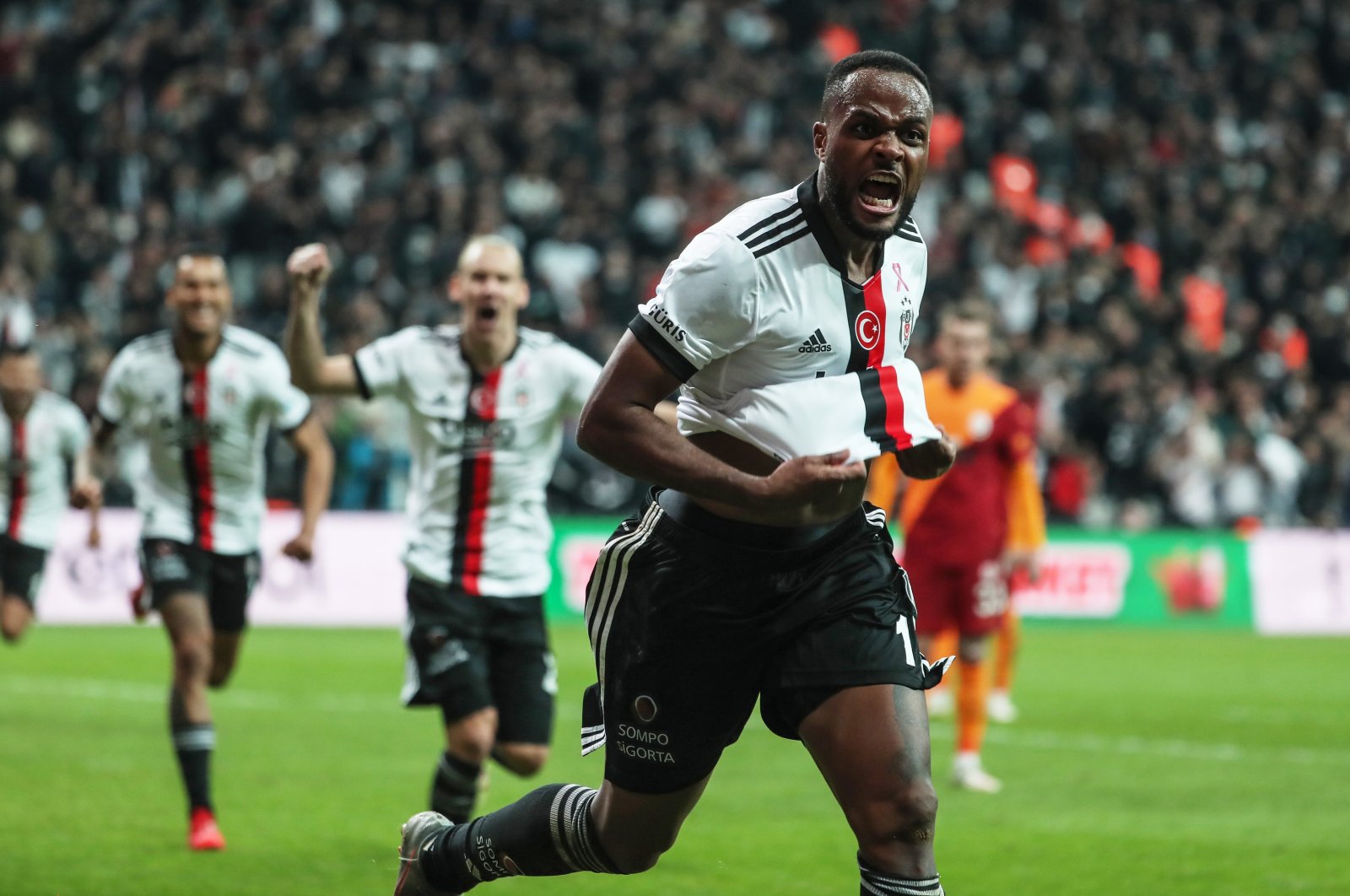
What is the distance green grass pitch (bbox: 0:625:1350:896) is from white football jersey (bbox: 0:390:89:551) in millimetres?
1286

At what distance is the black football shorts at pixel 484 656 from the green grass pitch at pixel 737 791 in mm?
690

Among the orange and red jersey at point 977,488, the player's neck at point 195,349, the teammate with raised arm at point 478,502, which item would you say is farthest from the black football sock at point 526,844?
the orange and red jersey at point 977,488

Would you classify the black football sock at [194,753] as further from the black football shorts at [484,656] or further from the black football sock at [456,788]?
the black football sock at [456,788]

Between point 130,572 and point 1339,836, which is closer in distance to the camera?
point 1339,836

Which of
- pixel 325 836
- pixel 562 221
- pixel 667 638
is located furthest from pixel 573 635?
pixel 667 638

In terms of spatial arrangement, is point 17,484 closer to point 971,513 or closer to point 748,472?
point 971,513

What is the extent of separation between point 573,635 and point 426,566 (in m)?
12.0

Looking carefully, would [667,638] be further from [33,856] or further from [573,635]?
[573,635]

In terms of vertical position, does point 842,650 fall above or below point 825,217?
below

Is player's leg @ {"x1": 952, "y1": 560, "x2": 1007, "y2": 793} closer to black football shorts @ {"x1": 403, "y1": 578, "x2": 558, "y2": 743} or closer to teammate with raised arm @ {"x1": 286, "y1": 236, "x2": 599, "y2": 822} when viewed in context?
teammate with raised arm @ {"x1": 286, "y1": 236, "x2": 599, "y2": 822}

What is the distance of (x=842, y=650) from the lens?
189 inches

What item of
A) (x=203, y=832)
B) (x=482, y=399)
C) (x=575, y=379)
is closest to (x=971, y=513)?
(x=575, y=379)

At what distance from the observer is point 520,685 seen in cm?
746

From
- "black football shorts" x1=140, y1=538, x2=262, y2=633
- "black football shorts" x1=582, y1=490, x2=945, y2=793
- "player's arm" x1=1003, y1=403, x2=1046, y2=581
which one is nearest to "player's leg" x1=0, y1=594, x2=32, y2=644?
"black football shorts" x1=140, y1=538, x2=262, y2=633
